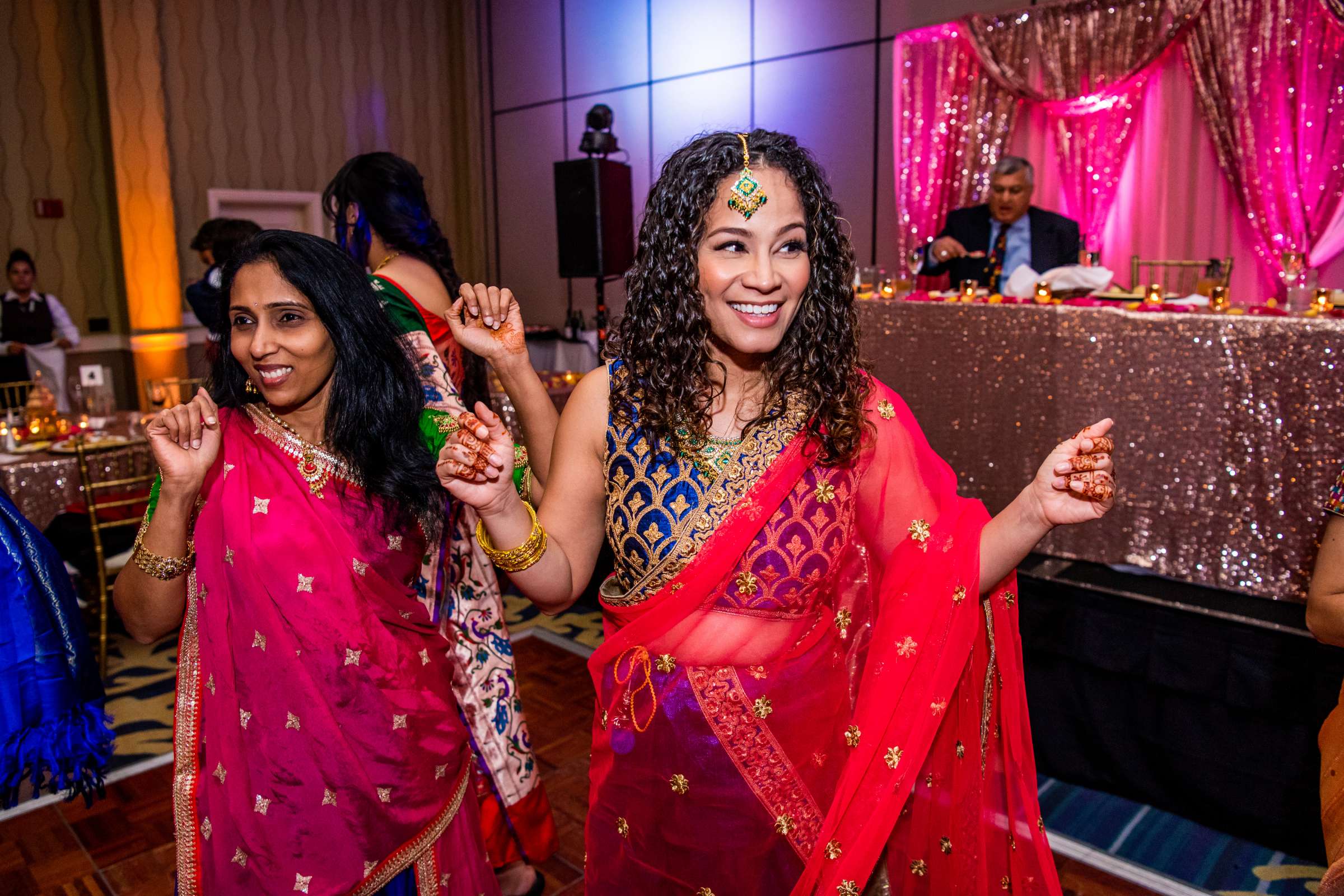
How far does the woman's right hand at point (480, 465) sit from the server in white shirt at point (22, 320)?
6.70 metres

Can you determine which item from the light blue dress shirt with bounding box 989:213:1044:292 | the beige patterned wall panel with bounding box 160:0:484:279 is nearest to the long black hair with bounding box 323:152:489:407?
the light blue dress shirt with bounding box 989:213:1044:292

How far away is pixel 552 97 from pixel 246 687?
325 inches

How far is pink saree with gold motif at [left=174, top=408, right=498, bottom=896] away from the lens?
1.43m

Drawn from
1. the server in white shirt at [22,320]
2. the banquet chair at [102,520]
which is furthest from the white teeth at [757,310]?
the server in white shirt at [22,320]

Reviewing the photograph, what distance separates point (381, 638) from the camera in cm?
151

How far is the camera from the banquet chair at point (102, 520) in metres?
3.36

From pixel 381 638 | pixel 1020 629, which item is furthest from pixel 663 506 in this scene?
pixel 1020 629

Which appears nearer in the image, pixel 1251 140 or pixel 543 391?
pixel 543 391

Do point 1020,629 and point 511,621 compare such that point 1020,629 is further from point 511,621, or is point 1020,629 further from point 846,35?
point 846,35

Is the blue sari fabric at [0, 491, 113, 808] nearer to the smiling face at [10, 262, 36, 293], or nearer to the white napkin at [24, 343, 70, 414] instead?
the white napkin at [24, 343, 70, 414]

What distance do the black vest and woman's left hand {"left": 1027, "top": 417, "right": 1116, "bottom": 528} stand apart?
7343 mm

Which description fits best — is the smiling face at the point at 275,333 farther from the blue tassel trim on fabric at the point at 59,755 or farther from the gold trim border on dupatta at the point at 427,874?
the gold trim border on dupatta at the point at 427,874

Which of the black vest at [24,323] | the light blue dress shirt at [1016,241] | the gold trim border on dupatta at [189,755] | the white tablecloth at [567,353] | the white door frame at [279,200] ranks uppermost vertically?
the white door frame at [279,200]

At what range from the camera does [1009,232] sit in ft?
15.4
